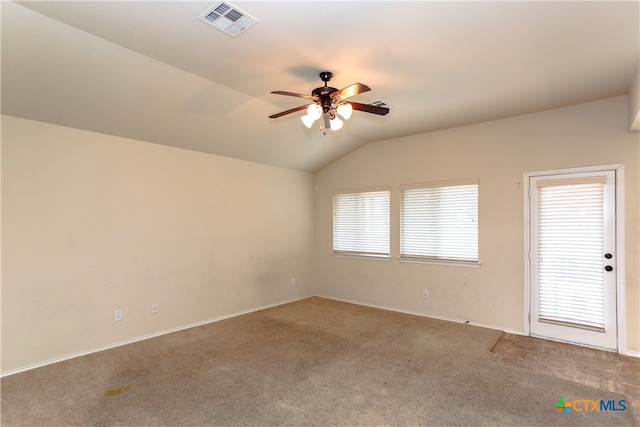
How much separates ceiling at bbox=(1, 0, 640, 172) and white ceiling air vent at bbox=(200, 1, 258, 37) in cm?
6

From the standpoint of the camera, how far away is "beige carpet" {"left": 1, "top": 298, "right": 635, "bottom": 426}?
7.92 feet

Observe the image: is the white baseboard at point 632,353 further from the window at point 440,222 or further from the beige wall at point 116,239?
the beige wall at point 116,239

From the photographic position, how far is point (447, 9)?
2.16 meters

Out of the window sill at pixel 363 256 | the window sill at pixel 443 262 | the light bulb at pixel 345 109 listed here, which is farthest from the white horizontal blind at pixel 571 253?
the light bulb at pixel 345 109

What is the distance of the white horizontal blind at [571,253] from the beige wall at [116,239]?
13.3 ft

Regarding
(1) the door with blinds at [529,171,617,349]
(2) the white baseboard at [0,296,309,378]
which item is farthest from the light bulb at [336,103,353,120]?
(2) the white baseboard at [0,296,309,378]

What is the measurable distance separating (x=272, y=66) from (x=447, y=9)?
1526 millimetres

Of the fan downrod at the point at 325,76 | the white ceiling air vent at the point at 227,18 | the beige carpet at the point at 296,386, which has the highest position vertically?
the white ceiling air vent at the point at 227,18

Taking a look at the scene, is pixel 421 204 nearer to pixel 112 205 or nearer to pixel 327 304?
pixel 327 304

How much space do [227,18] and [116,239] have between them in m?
2.89

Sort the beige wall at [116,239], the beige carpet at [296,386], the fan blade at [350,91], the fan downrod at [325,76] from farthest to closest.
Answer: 1. the beige wall at [116,239]
2. the fan downrod at [325,76]
3. the fan blade at [350,91]
4. the beige carpet at [296,386]

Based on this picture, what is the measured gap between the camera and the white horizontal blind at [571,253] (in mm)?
3754

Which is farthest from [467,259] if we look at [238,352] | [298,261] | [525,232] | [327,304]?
[238,352]

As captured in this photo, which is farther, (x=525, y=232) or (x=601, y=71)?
(x=525, y=232)
